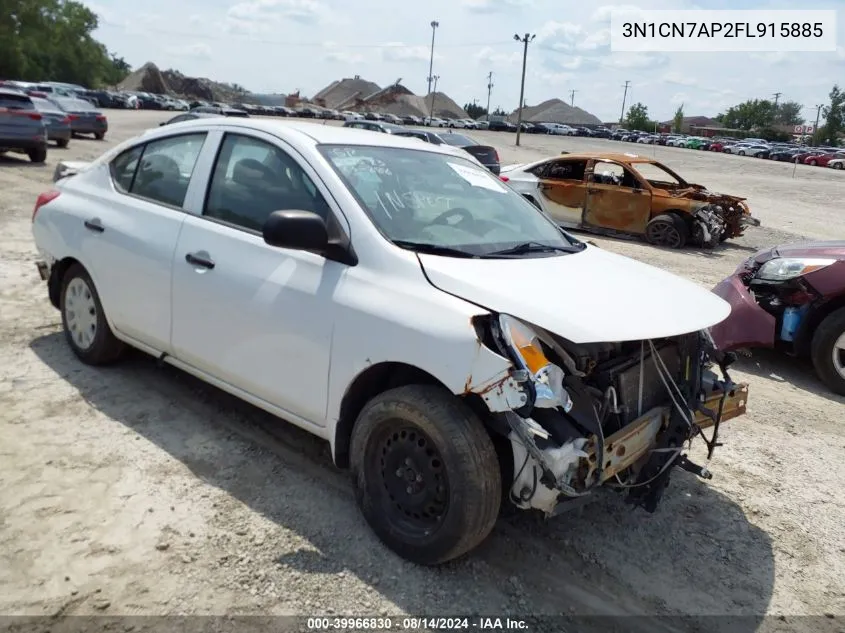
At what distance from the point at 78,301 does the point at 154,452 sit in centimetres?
157

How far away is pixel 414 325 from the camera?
289 cm

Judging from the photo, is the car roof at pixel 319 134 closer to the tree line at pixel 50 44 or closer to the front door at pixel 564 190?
the front door at pixel 564 190

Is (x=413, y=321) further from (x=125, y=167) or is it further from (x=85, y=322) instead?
(x=85, y=322)

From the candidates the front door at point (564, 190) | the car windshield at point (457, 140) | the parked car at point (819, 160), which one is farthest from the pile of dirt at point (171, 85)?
the front door at point (564, 190)

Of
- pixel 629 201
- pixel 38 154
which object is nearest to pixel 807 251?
pixel 629 201

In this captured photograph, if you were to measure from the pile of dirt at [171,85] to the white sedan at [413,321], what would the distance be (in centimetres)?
9193

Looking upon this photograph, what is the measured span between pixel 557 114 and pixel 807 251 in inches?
5091

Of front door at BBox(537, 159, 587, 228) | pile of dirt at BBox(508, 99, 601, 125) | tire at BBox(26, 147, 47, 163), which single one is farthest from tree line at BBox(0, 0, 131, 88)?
pile of dirt at BBox(508, 99, 601, 125)

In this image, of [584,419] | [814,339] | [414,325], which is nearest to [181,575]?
[414,325]

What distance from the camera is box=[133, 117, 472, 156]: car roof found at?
12.2 feet

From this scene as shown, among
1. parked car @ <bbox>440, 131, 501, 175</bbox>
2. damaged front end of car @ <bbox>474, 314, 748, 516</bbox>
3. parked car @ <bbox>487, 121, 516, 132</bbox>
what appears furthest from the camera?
parked car @ <bbox>487, 121, 516, 132</bbox>

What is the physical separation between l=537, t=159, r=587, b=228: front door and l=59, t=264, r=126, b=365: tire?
32.9ft

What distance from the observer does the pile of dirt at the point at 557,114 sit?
126m

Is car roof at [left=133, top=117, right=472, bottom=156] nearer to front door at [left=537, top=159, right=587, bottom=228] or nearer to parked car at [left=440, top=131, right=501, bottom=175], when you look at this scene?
front door at [left=537, top=159, right=587, bottom=228]
